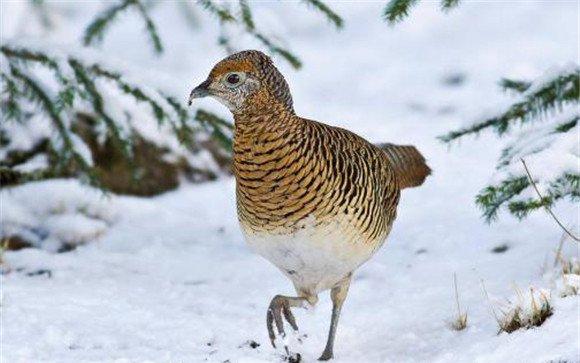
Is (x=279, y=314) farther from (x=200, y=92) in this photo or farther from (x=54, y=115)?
(x=54, y=115)

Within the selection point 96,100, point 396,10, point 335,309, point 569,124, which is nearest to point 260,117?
point 396,10

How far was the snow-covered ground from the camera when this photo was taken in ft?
14.7

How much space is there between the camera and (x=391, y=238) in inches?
253

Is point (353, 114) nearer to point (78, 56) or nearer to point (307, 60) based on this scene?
point (307, 60)

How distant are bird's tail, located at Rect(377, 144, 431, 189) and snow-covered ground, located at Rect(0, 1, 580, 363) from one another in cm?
36

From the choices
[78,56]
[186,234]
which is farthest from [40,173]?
[186,234]

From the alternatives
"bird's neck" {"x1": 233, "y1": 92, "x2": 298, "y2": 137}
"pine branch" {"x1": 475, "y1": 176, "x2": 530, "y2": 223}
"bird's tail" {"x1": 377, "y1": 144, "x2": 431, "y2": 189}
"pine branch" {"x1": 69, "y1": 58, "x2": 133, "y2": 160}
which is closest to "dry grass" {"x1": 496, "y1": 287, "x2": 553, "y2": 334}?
"pine branch" {"x1": 475, "y1": 176, "x2": 530, "y2": 223}

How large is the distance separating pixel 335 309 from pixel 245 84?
1.18m

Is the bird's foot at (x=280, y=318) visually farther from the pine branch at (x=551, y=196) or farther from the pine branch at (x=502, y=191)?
the pine branch at (x=551, y=196)

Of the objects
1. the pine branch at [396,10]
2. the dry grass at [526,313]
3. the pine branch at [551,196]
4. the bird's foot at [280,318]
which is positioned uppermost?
Answer: the pine branch at [396,10]

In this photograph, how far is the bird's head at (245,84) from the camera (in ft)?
13.4

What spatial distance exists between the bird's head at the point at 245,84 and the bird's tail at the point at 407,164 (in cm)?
105

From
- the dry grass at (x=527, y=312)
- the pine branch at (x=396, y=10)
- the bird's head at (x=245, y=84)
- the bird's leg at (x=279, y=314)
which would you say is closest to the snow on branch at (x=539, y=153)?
the dry grass at (x=527, y=312)

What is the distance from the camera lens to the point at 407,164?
513cm
